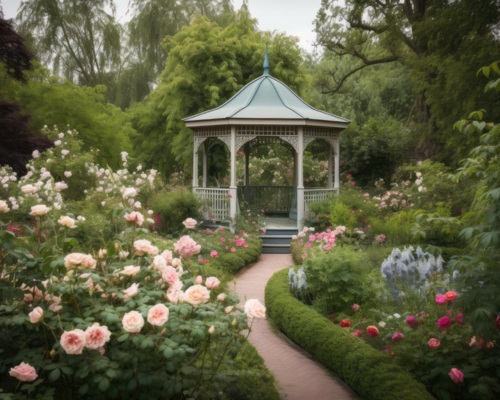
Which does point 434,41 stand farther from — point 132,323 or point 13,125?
point 132,323

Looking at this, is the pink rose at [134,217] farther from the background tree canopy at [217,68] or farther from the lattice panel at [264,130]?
the background tree canopy at [217,68]

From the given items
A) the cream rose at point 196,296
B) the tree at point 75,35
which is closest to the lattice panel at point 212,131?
the cream rose at point 196,296

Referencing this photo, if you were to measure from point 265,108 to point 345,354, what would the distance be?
30.2 ft

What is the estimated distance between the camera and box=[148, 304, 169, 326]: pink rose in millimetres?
2508

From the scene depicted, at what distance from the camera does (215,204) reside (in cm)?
1252

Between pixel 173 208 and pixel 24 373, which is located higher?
pixel 173 208

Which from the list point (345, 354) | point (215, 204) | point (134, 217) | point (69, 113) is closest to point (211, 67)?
point (69, 113)

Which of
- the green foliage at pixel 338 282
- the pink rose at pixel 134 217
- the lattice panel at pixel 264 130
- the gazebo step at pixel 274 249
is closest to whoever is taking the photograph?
the pink rose at pixel 134 217

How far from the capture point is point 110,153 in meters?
18.4

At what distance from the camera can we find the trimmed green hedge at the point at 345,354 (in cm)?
353

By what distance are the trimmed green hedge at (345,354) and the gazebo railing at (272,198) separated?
9947mm

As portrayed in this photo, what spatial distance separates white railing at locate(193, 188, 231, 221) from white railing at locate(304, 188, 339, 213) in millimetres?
2175

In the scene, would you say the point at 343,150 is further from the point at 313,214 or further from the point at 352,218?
the point at 352,218

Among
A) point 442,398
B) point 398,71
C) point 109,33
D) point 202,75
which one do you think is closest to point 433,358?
point 442,398
